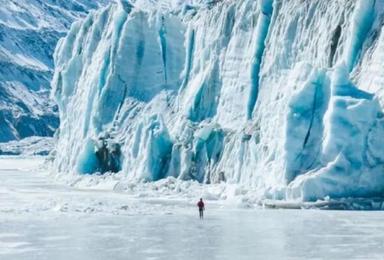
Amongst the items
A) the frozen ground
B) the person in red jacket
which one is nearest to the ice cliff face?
the frozen ground

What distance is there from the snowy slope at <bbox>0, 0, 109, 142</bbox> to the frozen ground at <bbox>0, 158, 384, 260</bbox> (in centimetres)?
8167

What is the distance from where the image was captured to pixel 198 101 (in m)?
33.2

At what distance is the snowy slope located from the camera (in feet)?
349

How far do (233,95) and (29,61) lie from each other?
10399cm

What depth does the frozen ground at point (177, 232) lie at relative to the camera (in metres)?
13.2

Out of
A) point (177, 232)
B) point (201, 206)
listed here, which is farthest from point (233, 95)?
point (177, 232)

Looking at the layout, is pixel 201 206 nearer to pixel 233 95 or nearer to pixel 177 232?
pixel 177 232

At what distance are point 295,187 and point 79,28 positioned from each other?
27.1 meters

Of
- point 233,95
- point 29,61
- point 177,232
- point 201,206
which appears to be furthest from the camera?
point 29,61

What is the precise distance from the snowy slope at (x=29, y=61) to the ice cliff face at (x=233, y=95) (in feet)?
202

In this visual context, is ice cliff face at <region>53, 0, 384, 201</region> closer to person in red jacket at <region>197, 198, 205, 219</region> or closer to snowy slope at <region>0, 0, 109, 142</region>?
person in red jacket at <region>197, 198, 205, 219</region>

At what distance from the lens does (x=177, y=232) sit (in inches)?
649

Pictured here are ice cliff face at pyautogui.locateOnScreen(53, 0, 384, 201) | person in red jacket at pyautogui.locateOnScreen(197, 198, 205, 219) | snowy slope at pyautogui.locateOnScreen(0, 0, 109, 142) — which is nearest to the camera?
person in red jacket at pyautogui.locateOnScreen(197, 198, 205, 219)

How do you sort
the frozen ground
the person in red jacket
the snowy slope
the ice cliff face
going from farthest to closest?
1. the snowy slope
2. the ice cliff face
3. the person in red jacket
4. the frozen ground
